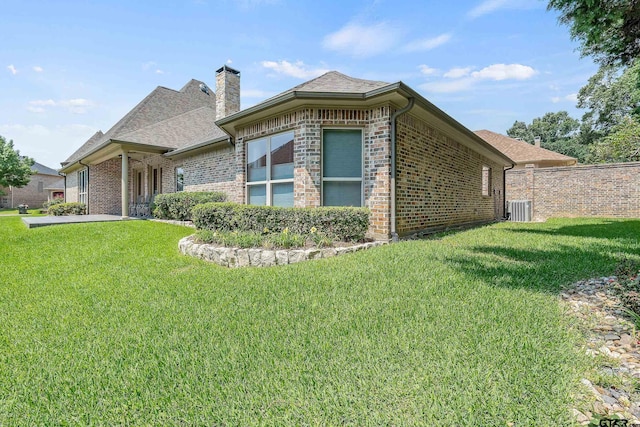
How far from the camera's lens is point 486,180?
14133 mm

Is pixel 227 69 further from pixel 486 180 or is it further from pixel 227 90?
pixel 486 180

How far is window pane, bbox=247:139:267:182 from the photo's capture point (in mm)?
8211

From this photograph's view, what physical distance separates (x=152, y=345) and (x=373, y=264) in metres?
3.09

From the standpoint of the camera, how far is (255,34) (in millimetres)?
8672

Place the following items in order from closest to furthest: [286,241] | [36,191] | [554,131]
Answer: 1. [286,241]
2. [36,191]
3. [554,131]

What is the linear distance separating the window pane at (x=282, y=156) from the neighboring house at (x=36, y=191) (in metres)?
45.3

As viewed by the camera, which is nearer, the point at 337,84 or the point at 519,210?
the point at 337,84

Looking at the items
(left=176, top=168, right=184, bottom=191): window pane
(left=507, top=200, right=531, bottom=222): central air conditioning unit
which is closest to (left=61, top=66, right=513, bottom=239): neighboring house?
(left=176, top=168, right=184, bottom=191): window pane

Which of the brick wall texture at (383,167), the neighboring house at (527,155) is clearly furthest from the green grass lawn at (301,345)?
the neighboring house at (527,155)

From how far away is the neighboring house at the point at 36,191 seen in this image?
4050 cm

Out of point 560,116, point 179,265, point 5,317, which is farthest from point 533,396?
point 560,116

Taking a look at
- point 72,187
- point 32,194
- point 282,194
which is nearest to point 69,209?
point 72,187

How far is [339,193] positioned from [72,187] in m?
23.1

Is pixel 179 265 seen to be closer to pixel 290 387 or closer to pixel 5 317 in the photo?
pixel 5 317
